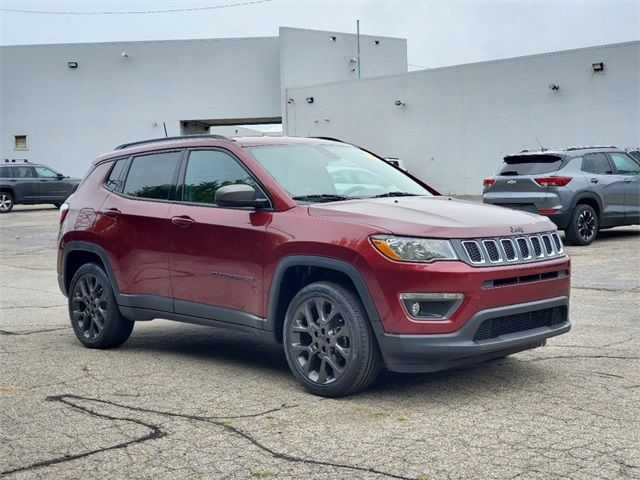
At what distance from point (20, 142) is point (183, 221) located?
4201cm

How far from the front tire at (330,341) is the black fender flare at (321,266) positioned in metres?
0.09

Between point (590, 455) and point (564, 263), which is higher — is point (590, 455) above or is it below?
below

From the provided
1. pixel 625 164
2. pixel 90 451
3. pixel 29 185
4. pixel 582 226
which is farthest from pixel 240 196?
pixel 29 185

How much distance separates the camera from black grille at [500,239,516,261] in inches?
239

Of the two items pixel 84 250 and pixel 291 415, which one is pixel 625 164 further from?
pixel 291 415

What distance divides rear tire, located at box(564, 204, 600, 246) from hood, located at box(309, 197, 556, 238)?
32.7 ft

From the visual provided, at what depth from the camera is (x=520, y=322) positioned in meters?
6.14

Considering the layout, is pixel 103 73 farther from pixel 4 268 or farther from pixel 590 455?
pixel 590 455

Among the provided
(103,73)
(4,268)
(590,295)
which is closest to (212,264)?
(590,295)

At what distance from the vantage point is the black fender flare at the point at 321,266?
591 cm

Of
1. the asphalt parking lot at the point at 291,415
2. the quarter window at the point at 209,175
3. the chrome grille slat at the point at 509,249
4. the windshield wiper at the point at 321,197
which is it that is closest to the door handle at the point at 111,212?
the quarter window at the point at 209,175

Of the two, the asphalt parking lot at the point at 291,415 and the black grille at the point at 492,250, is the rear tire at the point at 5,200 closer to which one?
the asphalt parking lot at the point at 291,415

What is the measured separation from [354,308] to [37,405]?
212 cm

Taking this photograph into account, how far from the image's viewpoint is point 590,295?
10883mm
